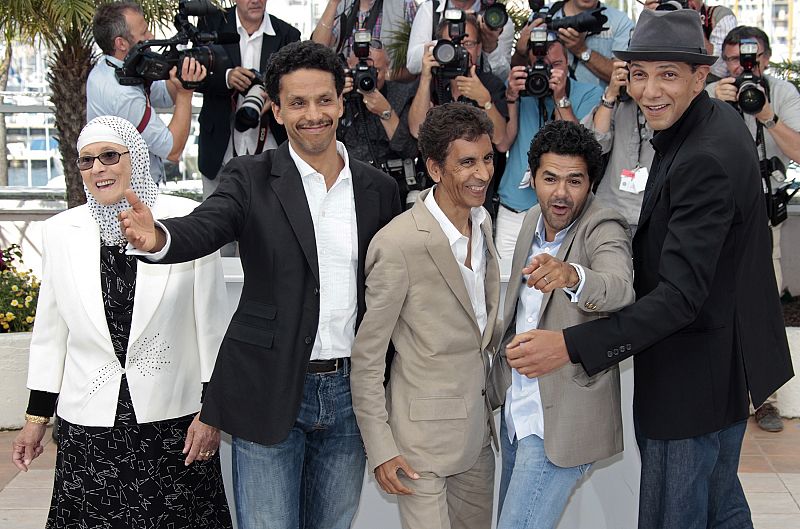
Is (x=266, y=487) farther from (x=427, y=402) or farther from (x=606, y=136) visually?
(x=606, y=136)

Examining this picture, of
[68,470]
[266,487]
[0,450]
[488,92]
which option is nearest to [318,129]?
[266,487]

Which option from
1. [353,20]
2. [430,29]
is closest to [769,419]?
[430,29]

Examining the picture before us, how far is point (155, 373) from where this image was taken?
3.08 metres

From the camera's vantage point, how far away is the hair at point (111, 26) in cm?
→ 506

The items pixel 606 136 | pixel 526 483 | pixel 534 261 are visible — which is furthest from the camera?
pixel 606 136

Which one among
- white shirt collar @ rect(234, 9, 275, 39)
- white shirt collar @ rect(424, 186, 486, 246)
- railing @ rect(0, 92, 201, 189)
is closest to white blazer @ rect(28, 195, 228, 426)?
white shirt collar @ rect(424, 186, 486, 246)

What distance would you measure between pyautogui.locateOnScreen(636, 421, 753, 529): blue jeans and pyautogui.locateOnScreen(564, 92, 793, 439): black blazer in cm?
7

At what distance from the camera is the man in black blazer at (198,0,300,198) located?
5.29m

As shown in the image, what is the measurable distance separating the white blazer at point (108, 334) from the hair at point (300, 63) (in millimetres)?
514

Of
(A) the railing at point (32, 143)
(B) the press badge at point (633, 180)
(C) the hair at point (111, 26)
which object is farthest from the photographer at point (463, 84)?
(A) the railing at point (32, 143)

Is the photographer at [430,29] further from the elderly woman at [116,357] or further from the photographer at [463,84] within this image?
the elderly woman at [116,357]

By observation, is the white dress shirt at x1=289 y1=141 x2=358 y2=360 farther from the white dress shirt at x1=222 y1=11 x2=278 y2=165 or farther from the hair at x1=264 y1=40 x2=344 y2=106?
the white dress shirt at x1=222 y1=11 x2=278 y2=165

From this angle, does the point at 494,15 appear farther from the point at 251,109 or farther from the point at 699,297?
the point at 699,297

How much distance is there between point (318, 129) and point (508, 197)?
253 centimetres
